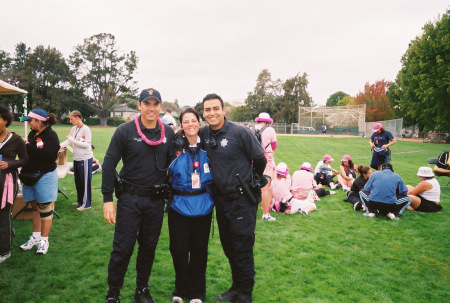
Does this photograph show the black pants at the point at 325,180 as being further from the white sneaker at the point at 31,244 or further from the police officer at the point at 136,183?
the white sneaker at the point at 31,244

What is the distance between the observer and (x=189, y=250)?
136 inches

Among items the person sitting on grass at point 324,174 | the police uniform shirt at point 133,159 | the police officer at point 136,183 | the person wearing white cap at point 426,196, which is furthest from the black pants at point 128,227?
the person sitting on grass at point 324,174

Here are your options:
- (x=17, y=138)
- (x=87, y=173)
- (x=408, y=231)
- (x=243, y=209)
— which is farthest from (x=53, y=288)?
(x=408, y=231)

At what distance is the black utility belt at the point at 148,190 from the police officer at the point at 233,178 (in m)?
0.57

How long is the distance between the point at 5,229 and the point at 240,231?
10.9ft

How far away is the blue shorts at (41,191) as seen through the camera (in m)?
4.61

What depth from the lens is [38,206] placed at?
187 inches

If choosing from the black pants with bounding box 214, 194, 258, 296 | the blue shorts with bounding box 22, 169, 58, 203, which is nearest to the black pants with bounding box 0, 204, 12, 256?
the blue shorts with bounding box 22, 169, 58, 203

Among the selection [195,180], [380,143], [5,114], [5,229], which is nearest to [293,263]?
[195,180]

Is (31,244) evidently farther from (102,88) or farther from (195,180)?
(102,88)

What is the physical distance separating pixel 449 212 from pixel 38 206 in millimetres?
9012

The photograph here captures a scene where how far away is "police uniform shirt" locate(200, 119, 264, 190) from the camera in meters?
3.33

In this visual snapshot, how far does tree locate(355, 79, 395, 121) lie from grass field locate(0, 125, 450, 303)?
53.9m

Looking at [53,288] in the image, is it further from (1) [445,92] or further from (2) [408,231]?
(1) [445,92]
